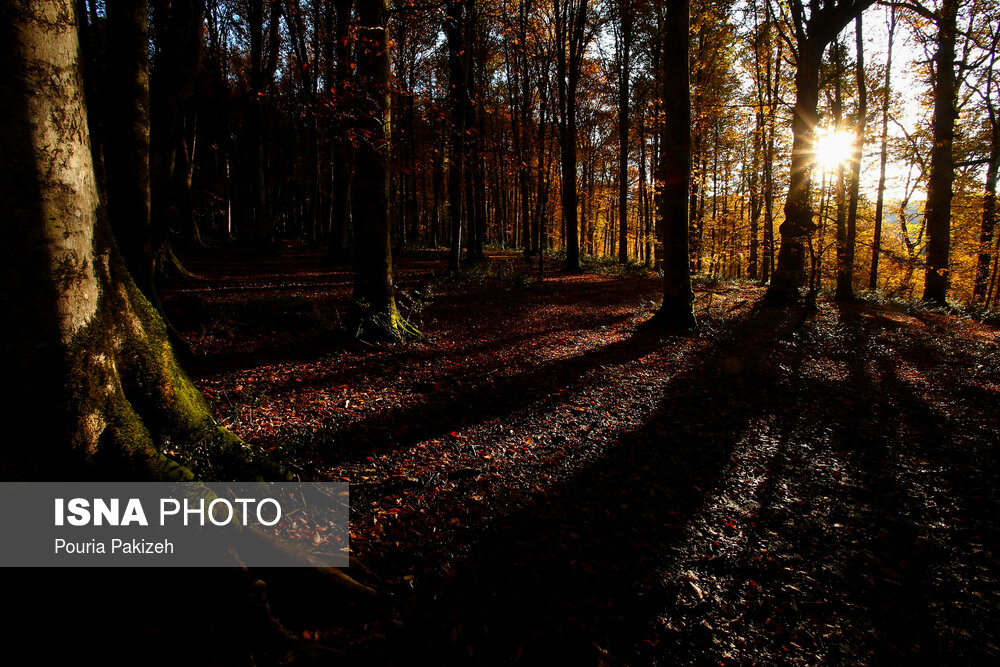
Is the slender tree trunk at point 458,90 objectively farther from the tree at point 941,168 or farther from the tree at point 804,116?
the tree at point 941,168

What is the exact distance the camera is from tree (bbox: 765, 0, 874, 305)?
11.5 metres

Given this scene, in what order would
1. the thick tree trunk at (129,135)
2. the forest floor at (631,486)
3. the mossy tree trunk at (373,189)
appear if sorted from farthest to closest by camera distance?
the mossy tree trunk at (373,189) → the thick tree trunk at (129,135) → the forest floor at (631,486)

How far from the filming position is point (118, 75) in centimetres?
545

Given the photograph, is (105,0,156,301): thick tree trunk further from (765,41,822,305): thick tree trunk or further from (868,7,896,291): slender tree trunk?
(868,7,896,291): slender tree trunk

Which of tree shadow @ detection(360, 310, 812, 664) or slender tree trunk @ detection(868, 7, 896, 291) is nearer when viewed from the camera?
tree shadow @ detection(360, 310, 812, 664)

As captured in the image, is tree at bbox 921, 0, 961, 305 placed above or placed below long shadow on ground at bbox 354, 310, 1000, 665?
above

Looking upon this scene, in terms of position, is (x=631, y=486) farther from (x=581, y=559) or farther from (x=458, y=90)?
(x=458, y=90)

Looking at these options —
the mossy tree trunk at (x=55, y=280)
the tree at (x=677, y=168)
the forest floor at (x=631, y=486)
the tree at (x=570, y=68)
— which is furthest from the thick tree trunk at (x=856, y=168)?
the mossy tree trunk at (x=55, y=280)

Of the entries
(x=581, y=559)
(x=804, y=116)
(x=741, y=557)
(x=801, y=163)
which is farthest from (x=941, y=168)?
(x=581, y=559)

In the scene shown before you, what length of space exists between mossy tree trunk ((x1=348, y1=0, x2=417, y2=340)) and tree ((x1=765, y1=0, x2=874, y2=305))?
35.1ft

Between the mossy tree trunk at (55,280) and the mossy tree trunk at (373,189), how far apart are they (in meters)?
4.79

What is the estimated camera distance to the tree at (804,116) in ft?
37.8

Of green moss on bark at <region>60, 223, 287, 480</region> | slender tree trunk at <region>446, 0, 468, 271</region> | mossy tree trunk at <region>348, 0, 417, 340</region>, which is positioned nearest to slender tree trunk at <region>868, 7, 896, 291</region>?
slender tree trunk at <region>446, 0, 468, 271</region>

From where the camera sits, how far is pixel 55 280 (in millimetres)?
2168
